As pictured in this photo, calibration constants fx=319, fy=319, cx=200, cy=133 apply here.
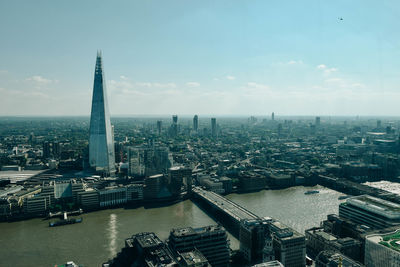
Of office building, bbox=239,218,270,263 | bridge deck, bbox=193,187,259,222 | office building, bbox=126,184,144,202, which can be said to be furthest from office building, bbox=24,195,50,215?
office building, bbox=239,218,270,263

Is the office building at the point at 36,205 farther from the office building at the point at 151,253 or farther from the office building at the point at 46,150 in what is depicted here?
the office building at the point at 46,150

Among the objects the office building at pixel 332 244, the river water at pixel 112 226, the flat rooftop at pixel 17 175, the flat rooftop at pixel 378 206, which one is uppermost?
the flat rooftop at pixel 378 206

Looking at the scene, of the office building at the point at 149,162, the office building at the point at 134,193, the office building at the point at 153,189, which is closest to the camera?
the office building at the point at 134,193

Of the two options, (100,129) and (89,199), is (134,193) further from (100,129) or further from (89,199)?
(100,129)

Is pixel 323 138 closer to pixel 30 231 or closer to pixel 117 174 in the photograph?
pixel 117 174

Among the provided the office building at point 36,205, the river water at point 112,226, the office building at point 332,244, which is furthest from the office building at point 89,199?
the office building at point 332,244

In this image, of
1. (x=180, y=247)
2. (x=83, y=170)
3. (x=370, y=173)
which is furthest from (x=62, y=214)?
(x=370, y=173)
